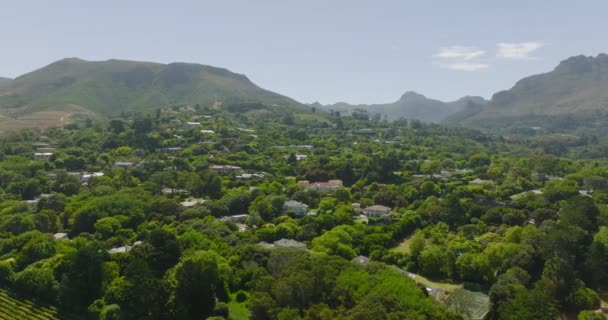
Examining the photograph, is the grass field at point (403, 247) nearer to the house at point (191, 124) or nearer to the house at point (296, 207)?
the house at point (296, 207)

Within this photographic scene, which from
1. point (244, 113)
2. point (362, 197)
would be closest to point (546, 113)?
point (244, 113)

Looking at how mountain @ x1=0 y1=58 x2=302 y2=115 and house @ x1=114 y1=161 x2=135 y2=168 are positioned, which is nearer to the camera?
house @ x1=114 y1=161 x2=135 y2=168

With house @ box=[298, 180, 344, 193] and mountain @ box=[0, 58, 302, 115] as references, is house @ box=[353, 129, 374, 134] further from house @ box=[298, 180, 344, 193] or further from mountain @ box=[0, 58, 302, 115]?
house @ box=[298, 180, 344, 193]

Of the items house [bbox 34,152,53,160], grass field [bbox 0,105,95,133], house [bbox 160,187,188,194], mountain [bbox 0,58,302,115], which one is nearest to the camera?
house [bbox 160,187,188,194]

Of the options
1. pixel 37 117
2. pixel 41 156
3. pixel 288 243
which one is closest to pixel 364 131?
pixel 41 156

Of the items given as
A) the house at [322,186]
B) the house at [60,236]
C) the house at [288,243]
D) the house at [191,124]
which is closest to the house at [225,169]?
the house at [322,186]

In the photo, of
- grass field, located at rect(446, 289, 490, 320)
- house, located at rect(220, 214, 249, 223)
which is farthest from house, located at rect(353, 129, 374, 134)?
grass field, located at rect(446, 289, 490, 320)

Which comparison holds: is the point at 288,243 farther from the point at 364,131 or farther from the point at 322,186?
the point at 364,131

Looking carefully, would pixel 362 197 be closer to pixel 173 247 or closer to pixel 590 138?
pixel 173 247
